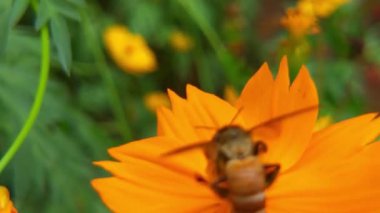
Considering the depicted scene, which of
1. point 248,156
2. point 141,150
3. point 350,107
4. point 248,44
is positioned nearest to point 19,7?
point 141,150

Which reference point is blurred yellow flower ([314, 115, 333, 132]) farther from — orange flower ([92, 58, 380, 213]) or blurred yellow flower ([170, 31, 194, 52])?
blurred yellow flower ([170, 31, 194, 52])

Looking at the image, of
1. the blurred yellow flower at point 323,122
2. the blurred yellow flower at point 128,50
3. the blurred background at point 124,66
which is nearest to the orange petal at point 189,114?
the blurred background at point 124,66

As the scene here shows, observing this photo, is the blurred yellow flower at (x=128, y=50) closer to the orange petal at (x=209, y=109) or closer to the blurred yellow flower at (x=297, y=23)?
the blurred yellow flower at (x=297, y=23)

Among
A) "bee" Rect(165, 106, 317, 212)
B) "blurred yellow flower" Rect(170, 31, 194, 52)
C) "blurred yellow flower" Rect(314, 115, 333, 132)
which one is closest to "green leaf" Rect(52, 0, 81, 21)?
"bee" Rect(165, 106, 317, 212)

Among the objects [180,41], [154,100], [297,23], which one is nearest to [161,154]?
[297,23]

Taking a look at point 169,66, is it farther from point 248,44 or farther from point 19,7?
point 19,7

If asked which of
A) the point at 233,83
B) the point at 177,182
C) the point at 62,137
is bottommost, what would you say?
→ the point at 177,182
